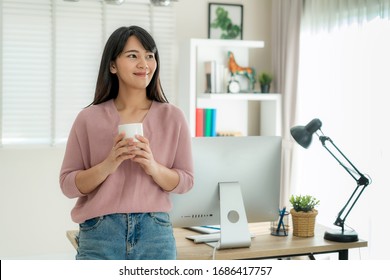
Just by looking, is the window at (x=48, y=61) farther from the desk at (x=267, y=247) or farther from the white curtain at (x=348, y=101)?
the desk at (x=267, y=247)

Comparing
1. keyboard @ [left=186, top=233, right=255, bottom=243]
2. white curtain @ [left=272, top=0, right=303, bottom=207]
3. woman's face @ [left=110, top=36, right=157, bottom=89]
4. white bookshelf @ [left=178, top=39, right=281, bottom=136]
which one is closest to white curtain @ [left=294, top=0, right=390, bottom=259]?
white curtain @ [left=272, top=0, right=303, bottom=207]

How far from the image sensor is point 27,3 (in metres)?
4.05

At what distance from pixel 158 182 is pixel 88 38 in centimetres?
293

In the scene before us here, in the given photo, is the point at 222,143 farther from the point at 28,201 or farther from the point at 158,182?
the point at 28,201

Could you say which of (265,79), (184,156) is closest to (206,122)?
(265,79)

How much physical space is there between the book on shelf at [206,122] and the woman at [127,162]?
2.58 metres

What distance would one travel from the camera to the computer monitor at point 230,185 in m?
2.12

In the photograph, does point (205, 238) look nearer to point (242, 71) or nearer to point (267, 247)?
point (267, 247)

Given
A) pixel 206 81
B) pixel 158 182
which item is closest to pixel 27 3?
pixel 206 81

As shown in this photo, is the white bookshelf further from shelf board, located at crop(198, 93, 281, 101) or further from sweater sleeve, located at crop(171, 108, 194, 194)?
sweater sleeve, located at crop(171, 108, 194, 194)

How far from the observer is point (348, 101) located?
3.70 metres

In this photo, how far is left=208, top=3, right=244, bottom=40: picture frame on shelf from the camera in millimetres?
4477

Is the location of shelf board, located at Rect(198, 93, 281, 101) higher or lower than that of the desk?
higher

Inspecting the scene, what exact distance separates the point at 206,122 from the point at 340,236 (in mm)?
2174
